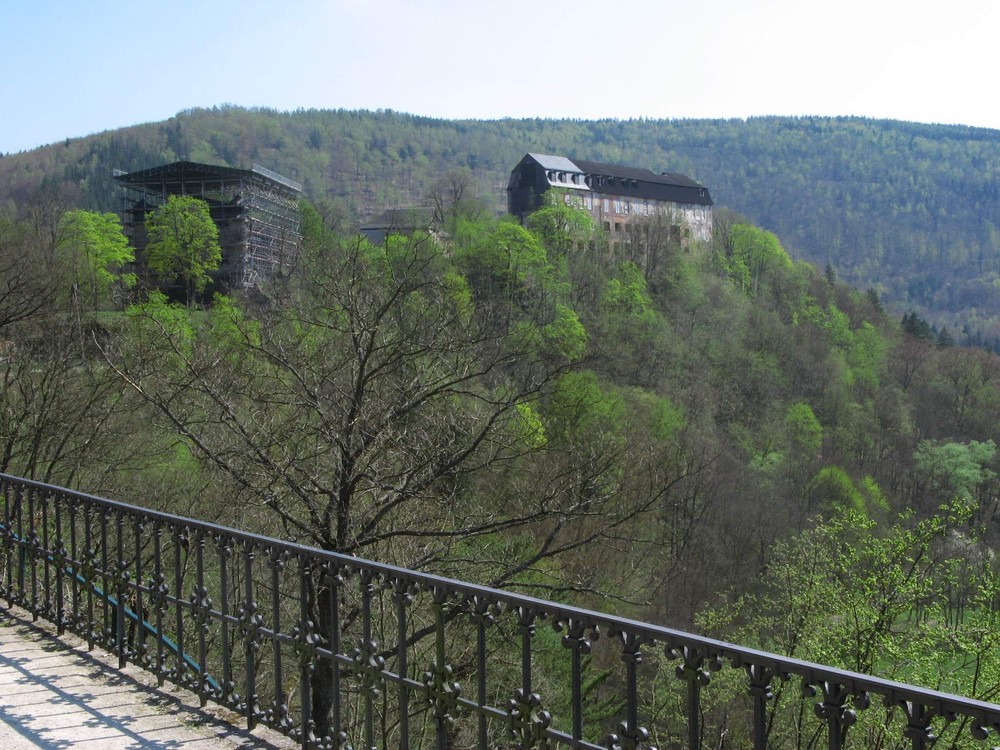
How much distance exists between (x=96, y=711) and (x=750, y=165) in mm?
180471

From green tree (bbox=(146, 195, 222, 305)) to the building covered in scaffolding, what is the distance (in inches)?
166

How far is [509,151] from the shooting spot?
498 feet

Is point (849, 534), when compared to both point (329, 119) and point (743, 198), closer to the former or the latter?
point (329, 119)

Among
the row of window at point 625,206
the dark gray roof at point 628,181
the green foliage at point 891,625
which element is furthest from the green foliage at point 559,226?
the green foliage at point 891,625

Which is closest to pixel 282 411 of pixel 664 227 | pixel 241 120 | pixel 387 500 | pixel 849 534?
pixel 387 500

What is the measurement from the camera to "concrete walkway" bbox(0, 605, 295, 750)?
15.3 feet

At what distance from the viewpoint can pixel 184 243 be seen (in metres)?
62.8

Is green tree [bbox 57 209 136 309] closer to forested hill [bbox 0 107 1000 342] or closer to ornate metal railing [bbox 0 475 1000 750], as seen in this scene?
forested hill [bbox 0 107 1000 342]

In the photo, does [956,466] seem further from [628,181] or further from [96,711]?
[96,711]

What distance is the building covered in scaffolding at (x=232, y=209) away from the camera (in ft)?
237

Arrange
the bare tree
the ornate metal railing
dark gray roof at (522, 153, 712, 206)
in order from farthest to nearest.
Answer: dark gray roof at (522, 153, 712, 206), the bare tree, the ornate metal railing

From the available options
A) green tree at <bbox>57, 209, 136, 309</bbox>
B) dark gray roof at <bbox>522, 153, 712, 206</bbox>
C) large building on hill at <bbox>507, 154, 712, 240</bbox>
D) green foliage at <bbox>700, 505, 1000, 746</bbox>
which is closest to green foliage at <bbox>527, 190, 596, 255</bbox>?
large building on hill at <bbox>507, 154, 712, 240</bbox>

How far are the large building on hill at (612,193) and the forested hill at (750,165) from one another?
1642 centimetres

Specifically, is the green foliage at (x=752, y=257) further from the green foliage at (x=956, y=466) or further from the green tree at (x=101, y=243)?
the green tree at (x=101, y=243)
